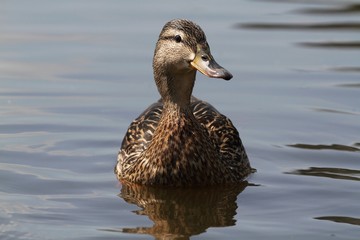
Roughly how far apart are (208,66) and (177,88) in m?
0.74

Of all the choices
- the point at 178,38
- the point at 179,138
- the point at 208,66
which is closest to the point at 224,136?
the point at 179,138

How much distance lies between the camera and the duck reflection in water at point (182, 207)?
10.2m

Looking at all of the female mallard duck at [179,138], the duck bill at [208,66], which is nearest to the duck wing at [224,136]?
the female mallard duck at [179,138]

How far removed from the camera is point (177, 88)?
38.2 ft

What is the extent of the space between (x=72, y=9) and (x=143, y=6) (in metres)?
0.98

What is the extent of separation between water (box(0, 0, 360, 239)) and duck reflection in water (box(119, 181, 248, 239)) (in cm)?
2

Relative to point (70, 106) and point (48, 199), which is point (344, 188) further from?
point (70, 106)

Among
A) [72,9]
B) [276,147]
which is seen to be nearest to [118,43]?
[72,9]

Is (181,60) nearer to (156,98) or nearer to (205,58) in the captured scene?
(205,58)

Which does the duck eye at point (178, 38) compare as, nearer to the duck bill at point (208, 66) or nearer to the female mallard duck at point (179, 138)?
the female mallard duck at point (179, 138)

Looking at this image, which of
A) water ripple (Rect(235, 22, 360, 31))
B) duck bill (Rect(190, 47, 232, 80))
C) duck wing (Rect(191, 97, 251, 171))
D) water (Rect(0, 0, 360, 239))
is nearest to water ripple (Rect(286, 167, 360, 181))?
water (Rect(0, 0, 360, 239))

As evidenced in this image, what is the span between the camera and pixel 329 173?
11.9 m

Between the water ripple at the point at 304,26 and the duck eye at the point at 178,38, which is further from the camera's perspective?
the water ripple at the point at 304,26

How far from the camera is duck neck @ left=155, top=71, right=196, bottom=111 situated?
11.6 metres
